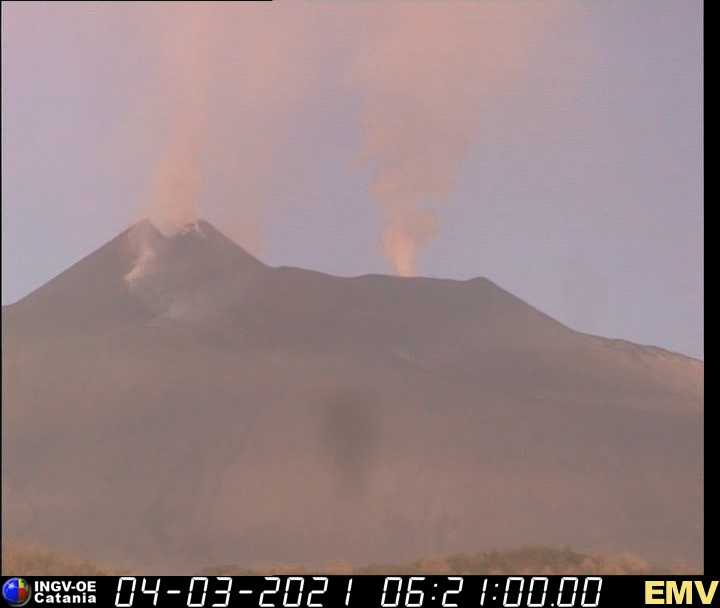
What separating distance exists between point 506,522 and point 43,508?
18.5 meters

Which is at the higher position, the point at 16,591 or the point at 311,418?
the point at 311,418

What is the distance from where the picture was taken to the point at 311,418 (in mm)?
46344

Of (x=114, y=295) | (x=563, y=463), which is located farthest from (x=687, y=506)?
(x=114, y=295)

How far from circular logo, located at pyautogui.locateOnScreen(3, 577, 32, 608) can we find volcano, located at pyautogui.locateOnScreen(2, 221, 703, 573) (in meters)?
11.5

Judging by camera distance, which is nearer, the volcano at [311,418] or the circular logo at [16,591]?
the circular logo at [16,591]

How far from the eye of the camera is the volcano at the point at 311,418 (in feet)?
131

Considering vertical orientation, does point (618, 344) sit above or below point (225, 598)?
above

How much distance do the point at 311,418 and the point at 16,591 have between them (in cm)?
2250

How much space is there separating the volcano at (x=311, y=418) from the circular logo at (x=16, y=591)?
11.5 m

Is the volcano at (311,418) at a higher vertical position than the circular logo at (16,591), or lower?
higher

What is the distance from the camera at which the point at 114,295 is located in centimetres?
5628

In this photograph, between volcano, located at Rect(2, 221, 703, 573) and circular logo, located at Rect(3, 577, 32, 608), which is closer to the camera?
circular logo, located at Rect(3, 577, 32, 608)

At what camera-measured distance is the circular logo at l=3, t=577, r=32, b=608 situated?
80.7ft

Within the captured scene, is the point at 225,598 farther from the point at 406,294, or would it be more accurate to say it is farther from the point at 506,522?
the point at 406,294
